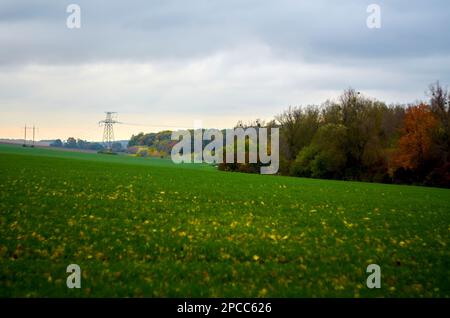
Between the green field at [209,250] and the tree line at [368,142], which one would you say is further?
the tree line at [368,142]

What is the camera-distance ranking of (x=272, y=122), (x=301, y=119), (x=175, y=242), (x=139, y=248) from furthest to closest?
(x=272, y=122)
(x=301, y=119)
(x=175, y=242)
(x=139, y=248)

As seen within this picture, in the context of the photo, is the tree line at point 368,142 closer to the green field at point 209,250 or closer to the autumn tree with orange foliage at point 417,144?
the autumn tree with orange foliage at point 417,144

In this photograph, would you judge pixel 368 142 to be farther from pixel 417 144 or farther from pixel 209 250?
pixel 209 250

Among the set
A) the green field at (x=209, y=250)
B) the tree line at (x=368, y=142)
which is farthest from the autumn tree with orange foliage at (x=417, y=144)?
the green field at (x=209, y=250)

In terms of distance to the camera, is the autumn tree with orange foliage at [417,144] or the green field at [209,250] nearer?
the green field at [209,250]

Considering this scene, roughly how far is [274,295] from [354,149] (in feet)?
216

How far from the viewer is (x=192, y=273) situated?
823 cm

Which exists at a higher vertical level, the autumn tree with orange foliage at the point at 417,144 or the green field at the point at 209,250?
the autumn tree with orange foliage at the point at 417,144

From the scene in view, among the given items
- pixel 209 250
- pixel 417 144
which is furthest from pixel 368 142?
pixel 209 250

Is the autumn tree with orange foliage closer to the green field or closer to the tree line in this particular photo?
the tree line

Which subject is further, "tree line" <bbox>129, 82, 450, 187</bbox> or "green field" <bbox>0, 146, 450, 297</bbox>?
"tree line" <bbox>129, 82, 450, 187</bbox>

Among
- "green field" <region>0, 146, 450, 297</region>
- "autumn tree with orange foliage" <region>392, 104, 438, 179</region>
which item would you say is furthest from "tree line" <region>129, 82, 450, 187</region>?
"green field" <region>0, 146, 450, 297</region>
